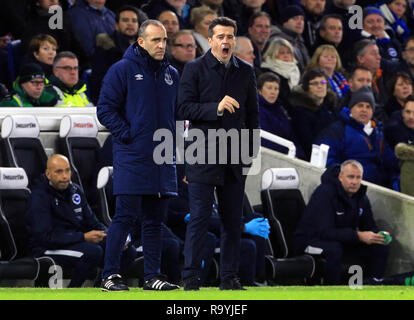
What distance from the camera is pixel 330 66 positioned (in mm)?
15273

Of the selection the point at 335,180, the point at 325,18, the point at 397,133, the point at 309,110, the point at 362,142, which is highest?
the point at 325,18

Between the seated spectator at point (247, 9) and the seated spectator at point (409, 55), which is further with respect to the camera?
the seated spectator at point (409, 55)

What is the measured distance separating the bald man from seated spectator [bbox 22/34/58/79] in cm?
233

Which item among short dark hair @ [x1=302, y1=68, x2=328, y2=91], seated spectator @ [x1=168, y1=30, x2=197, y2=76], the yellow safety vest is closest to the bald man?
the yellow safety vest

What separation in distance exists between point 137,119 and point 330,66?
716 cm

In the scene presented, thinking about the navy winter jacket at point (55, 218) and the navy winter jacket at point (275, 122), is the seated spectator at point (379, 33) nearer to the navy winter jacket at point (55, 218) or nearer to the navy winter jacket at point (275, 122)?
the navy winter jacket at point (275, 122)

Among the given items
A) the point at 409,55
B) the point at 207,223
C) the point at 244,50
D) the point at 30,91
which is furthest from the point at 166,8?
the point at 207,223

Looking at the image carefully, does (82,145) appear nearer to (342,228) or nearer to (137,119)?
(342,228)

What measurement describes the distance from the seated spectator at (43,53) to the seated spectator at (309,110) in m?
2.93

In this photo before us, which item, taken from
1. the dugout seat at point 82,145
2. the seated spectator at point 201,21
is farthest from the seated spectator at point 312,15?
the dugout seat at point 82,145

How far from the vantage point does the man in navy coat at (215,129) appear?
8.40 m
